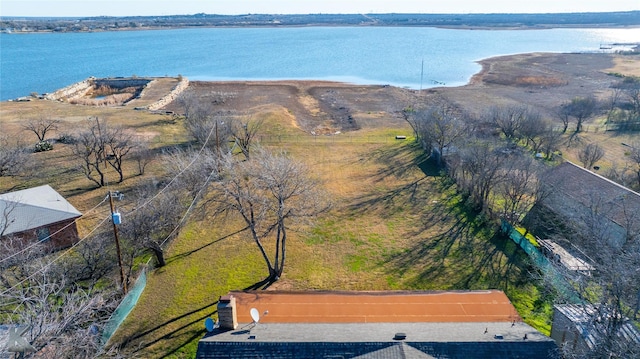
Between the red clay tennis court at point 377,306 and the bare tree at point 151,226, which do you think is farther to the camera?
the bare tree at point 151,226

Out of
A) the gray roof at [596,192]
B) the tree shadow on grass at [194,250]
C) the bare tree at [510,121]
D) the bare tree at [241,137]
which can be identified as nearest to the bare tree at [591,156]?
the bare tree at [510,121]

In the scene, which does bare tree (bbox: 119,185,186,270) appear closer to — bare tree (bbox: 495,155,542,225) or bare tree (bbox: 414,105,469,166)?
bare tree (bbox: 495,155,542,225)

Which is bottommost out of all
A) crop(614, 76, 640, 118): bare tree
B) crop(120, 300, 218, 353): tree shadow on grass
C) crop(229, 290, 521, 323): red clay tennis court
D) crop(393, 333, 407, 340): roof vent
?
crop(120, 300, 218, 353): tree shadow on grass

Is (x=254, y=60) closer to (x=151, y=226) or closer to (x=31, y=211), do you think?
(x=31, y=211)

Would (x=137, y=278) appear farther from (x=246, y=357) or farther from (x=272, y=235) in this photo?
(x=246, y=357)

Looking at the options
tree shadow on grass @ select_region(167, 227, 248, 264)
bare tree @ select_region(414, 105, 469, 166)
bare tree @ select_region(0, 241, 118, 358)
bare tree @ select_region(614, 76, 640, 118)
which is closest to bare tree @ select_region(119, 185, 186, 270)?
tree shadow on grass @ select_region(167, 227, 248, 264)

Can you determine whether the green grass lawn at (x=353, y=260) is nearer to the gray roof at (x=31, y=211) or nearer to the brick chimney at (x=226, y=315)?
the brick chimney at (x=226, y=315)

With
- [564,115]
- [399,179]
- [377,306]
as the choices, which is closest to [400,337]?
[377,306]
